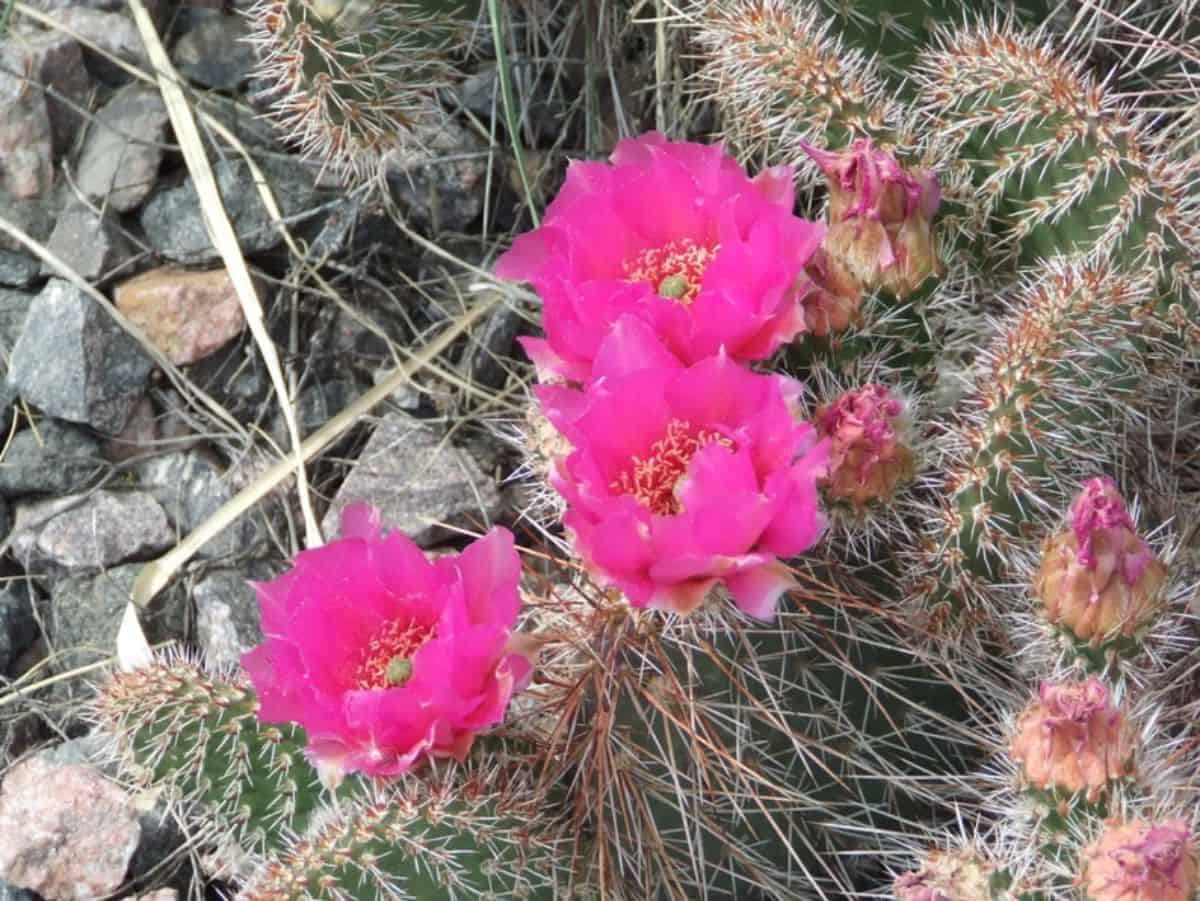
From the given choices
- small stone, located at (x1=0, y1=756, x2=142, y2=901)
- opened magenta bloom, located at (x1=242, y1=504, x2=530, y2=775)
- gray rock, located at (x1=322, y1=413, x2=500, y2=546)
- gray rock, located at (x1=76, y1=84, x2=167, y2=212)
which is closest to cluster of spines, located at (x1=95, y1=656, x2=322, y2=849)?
opened magenta bloom, located at (x1=242, y1=504, x2=530, y2=775)

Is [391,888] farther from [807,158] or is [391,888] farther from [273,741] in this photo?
[807,158]

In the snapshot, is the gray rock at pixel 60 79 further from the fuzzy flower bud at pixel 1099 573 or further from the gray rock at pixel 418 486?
the fuzzy flower bud at pixel 1099 573

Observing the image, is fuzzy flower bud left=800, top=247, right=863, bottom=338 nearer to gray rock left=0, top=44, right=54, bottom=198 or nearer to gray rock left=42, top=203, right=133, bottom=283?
gray rock left=42, top=203, right=133, bottom=283

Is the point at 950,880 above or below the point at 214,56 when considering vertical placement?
above

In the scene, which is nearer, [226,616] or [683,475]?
[683,475]

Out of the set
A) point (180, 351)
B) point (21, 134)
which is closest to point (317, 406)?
point (180, 351)

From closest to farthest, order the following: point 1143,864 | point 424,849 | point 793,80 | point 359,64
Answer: point 1143,864, point 424,849, point 793,80, point 359,64

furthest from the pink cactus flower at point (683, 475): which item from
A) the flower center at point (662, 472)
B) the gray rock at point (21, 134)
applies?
the gray rock at point (21, 134)

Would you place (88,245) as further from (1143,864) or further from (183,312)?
(1143,864)
